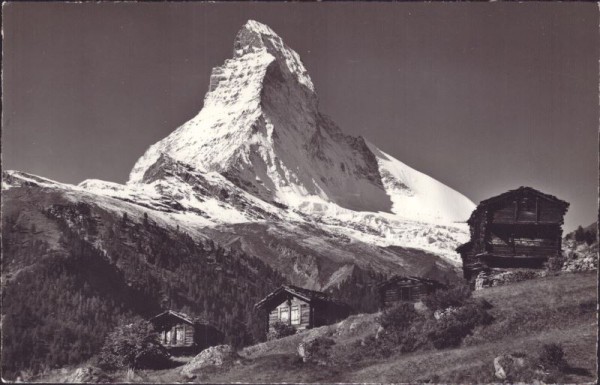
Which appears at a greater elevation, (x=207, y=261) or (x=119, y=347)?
(x=207, y=261)

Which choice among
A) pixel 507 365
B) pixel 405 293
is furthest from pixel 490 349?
pixel 405 293

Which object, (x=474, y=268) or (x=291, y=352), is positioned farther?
(x=474, y=268)

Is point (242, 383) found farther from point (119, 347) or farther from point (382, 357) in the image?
point (119, 347)

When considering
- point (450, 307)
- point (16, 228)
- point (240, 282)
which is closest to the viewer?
point (450, 307)

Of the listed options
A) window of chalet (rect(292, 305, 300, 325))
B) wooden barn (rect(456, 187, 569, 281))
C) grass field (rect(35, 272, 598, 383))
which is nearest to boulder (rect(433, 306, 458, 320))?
grass field (rect(35, 272, 598, 383))

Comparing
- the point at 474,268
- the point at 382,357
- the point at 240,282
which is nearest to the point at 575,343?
the point at 382,357

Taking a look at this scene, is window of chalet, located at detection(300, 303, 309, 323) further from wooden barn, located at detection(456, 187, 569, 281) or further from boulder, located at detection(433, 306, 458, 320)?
boulder, located at detection(433, 306, 458, 320)

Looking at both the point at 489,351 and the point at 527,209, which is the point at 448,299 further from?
the point at 527,209

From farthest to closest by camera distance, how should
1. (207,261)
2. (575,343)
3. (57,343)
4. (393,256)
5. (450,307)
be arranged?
1. (393,256)
2. (207,261)
3. (57,343)
4. (450,307)
5. (575,343)
